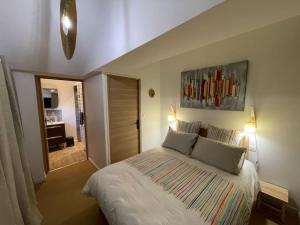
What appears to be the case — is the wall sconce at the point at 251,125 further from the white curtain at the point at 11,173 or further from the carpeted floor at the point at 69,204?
the white curtain at the point at 11,173

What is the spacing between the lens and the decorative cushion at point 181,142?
215 centimetres

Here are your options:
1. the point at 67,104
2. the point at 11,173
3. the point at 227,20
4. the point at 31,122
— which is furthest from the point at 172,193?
the point at 67,104

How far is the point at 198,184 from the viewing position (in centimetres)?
143

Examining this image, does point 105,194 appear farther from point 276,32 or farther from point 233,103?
point 276,32

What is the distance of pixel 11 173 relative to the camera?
0.99m

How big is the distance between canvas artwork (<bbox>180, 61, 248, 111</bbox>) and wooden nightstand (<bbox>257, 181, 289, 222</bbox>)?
3.46ft

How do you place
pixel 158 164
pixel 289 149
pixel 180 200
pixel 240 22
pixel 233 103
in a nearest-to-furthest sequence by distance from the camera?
pixel 240 22 → pixel 180 200 → pixel 289 149 → pixel 158 164 → pixel 233 103

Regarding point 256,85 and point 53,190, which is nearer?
point 256,85

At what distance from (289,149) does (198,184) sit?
1250mm

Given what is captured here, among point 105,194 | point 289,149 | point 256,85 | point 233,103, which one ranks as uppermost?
point 256,85

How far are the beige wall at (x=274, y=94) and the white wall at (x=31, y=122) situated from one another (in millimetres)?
3178

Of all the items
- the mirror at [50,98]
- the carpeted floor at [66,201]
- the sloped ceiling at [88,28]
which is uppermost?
the sloped ceiling at [88,28]

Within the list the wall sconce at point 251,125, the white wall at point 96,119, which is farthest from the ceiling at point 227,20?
the white wall at point 96,119

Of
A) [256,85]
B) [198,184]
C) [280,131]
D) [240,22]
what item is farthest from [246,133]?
[240,22]
